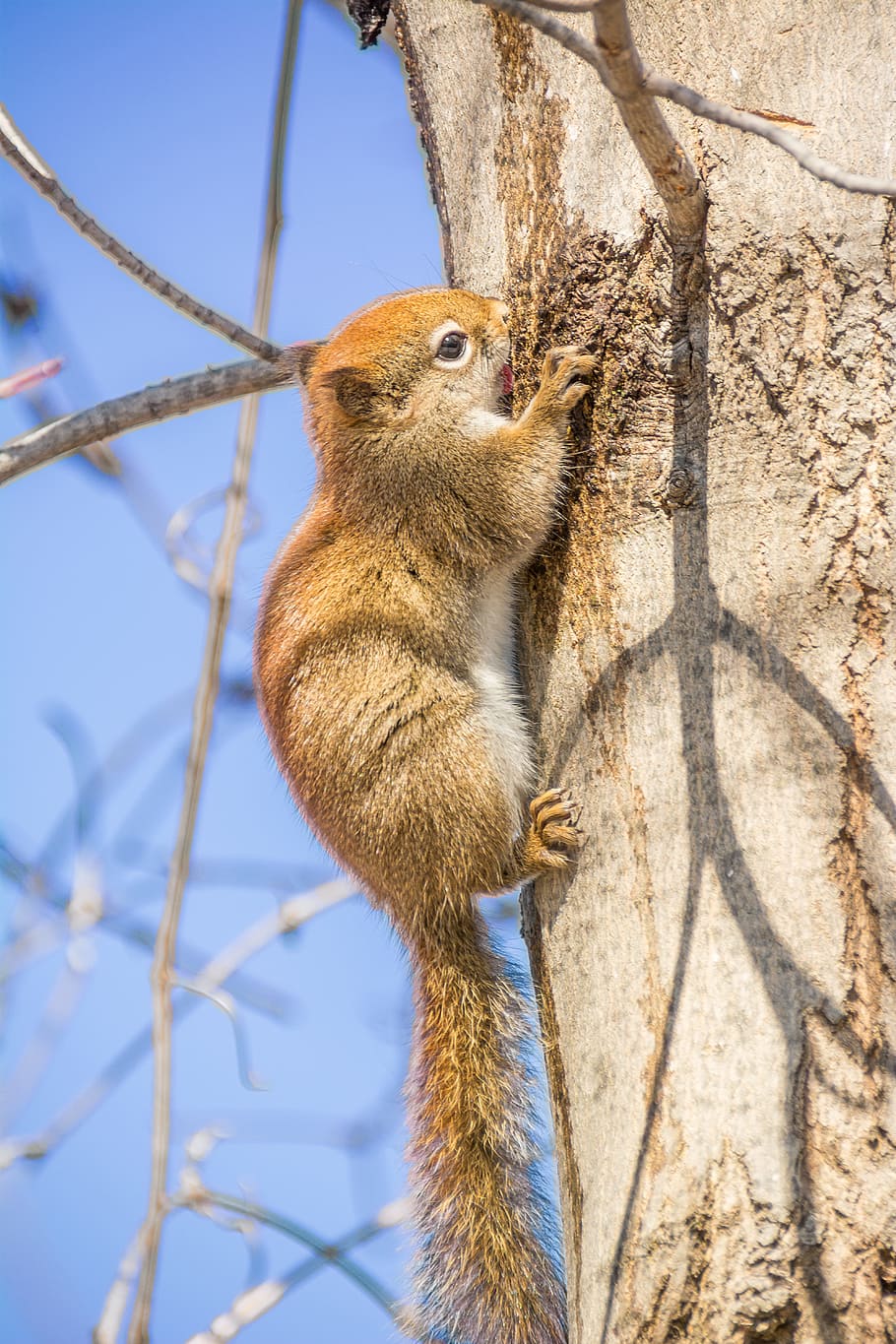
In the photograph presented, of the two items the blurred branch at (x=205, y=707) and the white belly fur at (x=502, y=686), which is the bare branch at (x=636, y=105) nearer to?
the white belly fur at (x=502, y=686)

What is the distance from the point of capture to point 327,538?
2.74m

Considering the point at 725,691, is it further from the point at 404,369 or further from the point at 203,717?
the point at 404,369

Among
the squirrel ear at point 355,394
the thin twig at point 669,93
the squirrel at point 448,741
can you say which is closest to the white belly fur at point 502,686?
the squirrel at point 448,741

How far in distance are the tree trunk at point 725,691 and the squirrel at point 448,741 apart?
0.21 m

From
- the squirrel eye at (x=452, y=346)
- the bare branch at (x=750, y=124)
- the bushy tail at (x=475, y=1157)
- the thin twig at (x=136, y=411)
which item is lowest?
the bushy tail at (x=475, y=1157)

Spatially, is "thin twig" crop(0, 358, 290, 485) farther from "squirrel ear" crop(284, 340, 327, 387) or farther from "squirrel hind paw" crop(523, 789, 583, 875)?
"squirrel hind paw" crop(523, 789, 583, 875)

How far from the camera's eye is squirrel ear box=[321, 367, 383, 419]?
9.61 ft

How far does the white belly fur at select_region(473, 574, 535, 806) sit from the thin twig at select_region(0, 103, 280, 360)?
0.88 m

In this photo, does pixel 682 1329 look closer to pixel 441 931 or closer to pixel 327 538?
pixel 441 931

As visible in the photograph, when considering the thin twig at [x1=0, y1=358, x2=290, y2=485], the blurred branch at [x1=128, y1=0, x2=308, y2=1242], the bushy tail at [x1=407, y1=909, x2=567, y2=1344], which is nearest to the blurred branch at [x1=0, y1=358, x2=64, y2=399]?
the thin twig at [x1=0, y1=358, x2=290, y2=485]

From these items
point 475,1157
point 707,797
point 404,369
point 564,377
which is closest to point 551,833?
point 707,797

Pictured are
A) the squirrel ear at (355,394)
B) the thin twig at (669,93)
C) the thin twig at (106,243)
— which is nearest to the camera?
the thin twig at (669,93)

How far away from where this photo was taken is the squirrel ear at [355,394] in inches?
115

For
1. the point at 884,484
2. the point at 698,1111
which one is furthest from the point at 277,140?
the point at 698,1111
